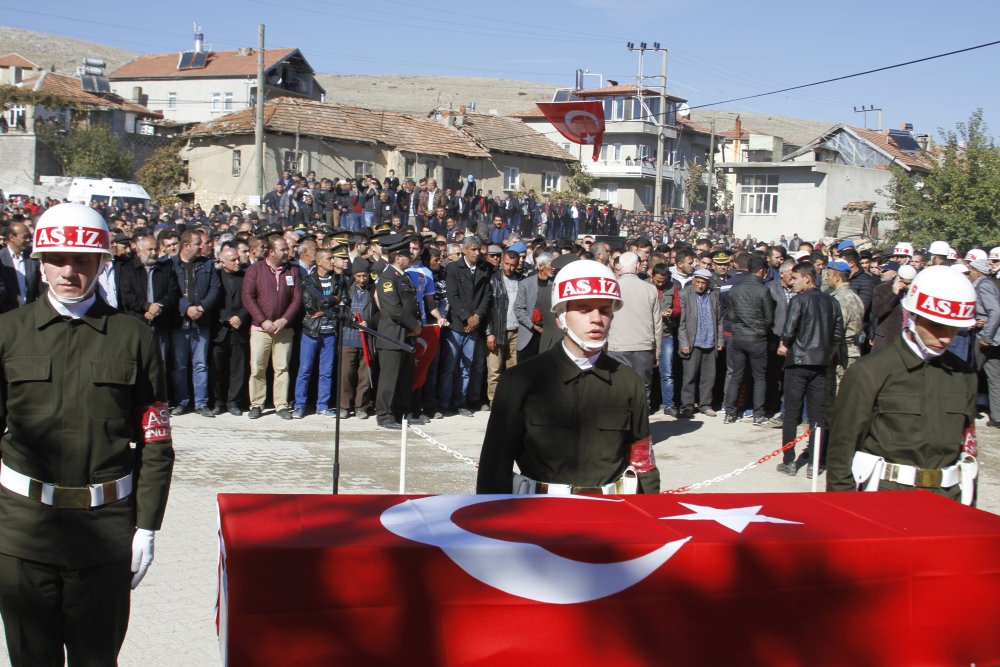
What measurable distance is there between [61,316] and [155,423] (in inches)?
22.5

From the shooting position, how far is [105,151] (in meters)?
59.0

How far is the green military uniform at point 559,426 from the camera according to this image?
14.8ft

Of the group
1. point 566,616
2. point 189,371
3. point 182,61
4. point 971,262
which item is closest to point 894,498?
point 566,616

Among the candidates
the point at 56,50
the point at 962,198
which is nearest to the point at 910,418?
the point at 962,198

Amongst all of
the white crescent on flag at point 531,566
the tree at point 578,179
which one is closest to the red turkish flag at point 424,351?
the white crescent on flag at point 531,566

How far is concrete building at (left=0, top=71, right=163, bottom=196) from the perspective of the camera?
55.7 metres

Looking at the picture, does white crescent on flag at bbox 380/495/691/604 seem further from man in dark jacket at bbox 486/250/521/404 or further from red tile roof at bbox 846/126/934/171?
red tile roof at bbox 846/126/934/171

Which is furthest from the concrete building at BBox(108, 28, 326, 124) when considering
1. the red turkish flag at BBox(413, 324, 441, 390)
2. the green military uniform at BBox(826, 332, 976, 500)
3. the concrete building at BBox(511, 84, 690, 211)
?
the green military uniform at BBox(826, 332, 976, 500)

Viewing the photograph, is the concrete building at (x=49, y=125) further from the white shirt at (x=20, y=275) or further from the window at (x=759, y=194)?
the white shirt at (x=20, y=275)

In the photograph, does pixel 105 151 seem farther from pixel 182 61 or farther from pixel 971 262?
pixel 971 262

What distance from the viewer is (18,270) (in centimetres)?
1174

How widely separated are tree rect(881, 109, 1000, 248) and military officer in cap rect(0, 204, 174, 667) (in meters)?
33.3

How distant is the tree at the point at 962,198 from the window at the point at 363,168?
83.2 feet

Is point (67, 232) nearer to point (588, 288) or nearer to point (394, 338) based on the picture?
point (588, 288)
